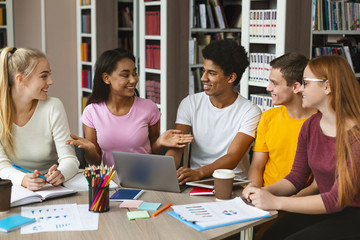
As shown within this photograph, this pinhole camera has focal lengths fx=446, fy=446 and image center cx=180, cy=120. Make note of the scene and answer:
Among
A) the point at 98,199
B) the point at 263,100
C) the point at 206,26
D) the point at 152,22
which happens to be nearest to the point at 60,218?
the point at 98,199

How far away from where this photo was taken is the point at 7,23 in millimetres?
5641

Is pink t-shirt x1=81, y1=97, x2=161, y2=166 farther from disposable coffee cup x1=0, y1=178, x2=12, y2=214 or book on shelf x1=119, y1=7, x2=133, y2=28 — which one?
book on shelf x1=119, y1=7, x2=133, y2=28

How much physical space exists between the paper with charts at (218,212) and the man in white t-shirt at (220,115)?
26.7 inches

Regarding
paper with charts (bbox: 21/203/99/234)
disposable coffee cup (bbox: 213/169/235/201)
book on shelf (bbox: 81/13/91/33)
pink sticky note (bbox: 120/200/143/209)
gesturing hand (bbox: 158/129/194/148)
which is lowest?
paper with charts (bbox: 21/203/99/234)

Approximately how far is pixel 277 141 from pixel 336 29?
87.4 inches

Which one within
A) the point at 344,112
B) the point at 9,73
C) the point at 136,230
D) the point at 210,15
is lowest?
the point at 136,230

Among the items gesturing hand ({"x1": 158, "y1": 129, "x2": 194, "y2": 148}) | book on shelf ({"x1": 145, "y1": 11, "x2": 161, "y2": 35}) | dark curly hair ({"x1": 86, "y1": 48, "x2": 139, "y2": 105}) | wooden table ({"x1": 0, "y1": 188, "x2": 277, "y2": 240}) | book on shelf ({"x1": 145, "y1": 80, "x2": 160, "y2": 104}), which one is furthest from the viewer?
book on shelf ({"x1": 145, "y1": 80, "x2": 160, "y2": 104})

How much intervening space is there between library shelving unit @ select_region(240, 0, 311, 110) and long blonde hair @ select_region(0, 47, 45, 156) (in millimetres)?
2002

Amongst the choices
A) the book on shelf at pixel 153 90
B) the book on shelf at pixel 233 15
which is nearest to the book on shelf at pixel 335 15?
the book on shelf at pixel 233 15

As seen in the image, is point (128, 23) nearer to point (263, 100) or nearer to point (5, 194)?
point (263, 100)

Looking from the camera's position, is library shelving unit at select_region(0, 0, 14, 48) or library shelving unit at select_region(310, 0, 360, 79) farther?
library shelving unit at select_region(0, 0, 14, 48)

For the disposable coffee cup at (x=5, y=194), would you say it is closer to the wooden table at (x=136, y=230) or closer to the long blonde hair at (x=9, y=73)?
the wooden table at (x=136, y=230)

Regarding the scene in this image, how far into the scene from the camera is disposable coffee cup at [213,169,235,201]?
5.71 feet

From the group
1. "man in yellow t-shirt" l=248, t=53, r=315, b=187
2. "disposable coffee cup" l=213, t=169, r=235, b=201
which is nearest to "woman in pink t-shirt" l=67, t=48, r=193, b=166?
"man in yellow t-shirt" l=248, t=53, r=315, b=187
